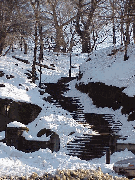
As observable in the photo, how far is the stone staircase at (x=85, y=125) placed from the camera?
1647 centimetres

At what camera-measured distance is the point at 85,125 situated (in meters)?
20.2

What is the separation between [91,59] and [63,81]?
13.0 feet

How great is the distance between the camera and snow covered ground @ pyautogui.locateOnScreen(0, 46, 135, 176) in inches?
317

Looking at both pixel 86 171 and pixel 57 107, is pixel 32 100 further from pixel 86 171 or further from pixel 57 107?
pixel 86 171

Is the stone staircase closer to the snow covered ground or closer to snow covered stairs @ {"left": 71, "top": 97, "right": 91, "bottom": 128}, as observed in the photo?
snow covered stairs @ {"left": 71, "top": 97, "right": 91, "bottom": 128}

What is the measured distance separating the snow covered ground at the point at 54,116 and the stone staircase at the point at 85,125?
0.56 m

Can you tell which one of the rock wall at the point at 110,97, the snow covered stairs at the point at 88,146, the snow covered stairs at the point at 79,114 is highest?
the rock wall at the point at 110,97

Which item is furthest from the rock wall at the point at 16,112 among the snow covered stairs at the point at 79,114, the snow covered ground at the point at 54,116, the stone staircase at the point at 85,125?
the stone staircase at the point at 85,125

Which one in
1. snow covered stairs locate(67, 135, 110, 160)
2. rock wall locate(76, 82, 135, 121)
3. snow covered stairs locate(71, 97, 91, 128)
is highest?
rock wall locate(76, 82, 135, 121)

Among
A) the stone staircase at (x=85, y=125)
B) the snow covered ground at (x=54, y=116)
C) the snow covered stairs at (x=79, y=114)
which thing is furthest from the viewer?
the snow covered stairs at (x=79, y=114)

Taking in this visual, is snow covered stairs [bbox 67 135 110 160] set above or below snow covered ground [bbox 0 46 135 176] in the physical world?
below

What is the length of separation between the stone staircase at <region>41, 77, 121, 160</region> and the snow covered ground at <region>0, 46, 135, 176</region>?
562 millimetres

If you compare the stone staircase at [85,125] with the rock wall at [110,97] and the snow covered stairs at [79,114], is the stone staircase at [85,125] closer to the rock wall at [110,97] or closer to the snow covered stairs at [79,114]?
the snow covered stairs at [79,114]

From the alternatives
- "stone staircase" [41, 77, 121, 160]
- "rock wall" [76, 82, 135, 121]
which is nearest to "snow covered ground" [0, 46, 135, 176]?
"rock wall" [76, 82, 135, 121]
